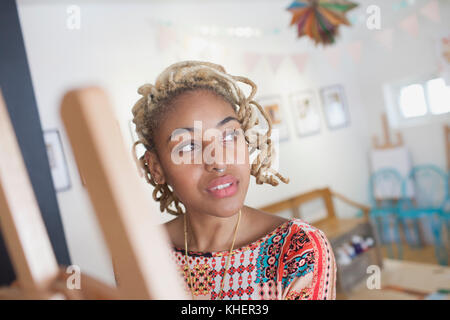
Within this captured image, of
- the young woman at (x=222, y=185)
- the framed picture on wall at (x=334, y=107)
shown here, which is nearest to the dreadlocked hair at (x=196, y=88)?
the young woman at (x=222, y=185)

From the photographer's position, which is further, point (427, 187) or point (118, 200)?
point (427, 187)

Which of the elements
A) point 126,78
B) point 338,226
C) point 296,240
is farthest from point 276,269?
point 338,226

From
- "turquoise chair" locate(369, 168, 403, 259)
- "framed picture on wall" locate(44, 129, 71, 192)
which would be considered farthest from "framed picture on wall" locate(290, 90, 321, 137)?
"turquoise chair" locate(369, 168, 403, 259)

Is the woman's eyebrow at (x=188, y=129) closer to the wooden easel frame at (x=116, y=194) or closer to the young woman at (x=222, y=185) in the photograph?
the young woman at (x=222, y=185)

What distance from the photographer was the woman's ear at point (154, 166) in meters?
0.47

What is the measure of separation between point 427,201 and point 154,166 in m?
1.86

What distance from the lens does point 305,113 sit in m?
0.80

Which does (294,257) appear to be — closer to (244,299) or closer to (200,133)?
(244,299)

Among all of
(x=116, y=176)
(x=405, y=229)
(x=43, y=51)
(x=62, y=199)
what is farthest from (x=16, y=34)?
(x=405, y=229)

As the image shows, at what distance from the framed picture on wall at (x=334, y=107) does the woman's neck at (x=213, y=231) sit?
1.27ft

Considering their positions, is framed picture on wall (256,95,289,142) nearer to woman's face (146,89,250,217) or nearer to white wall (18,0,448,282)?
white wall (18,0,448,282)

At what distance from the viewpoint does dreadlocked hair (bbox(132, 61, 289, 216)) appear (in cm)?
44

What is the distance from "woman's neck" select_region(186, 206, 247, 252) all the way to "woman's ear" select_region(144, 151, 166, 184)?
0.22ft

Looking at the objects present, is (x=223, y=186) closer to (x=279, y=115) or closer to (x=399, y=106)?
(x=279, y=115)
